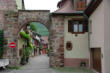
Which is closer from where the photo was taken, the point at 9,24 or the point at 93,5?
the point at 93,5

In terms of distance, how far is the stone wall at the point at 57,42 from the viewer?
62.1ft

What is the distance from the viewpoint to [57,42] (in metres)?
19.2

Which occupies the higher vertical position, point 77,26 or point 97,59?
point 77,26

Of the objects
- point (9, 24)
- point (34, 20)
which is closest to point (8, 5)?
point (9, 24)

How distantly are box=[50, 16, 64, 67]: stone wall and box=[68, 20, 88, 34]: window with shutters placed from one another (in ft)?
2.48

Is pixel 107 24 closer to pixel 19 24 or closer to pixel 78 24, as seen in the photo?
pixel 78 24

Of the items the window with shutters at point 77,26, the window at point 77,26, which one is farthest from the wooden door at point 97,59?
the window at point 77,26

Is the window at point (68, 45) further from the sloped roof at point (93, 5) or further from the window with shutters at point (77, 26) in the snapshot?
the sloped roof at point (93, 5)

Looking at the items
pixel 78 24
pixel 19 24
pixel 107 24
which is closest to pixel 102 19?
pixel 107 24

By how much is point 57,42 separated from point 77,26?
2.43m

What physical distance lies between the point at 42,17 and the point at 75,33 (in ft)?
11.5

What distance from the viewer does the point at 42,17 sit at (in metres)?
19.5

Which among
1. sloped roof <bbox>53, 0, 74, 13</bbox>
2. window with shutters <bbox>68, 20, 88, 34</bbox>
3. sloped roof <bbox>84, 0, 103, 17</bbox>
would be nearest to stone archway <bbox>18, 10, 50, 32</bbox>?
sloped roof <bbox>53, 0, 74, 13</bbox>

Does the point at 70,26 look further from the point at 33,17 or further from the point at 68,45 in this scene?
the point at 33,17
